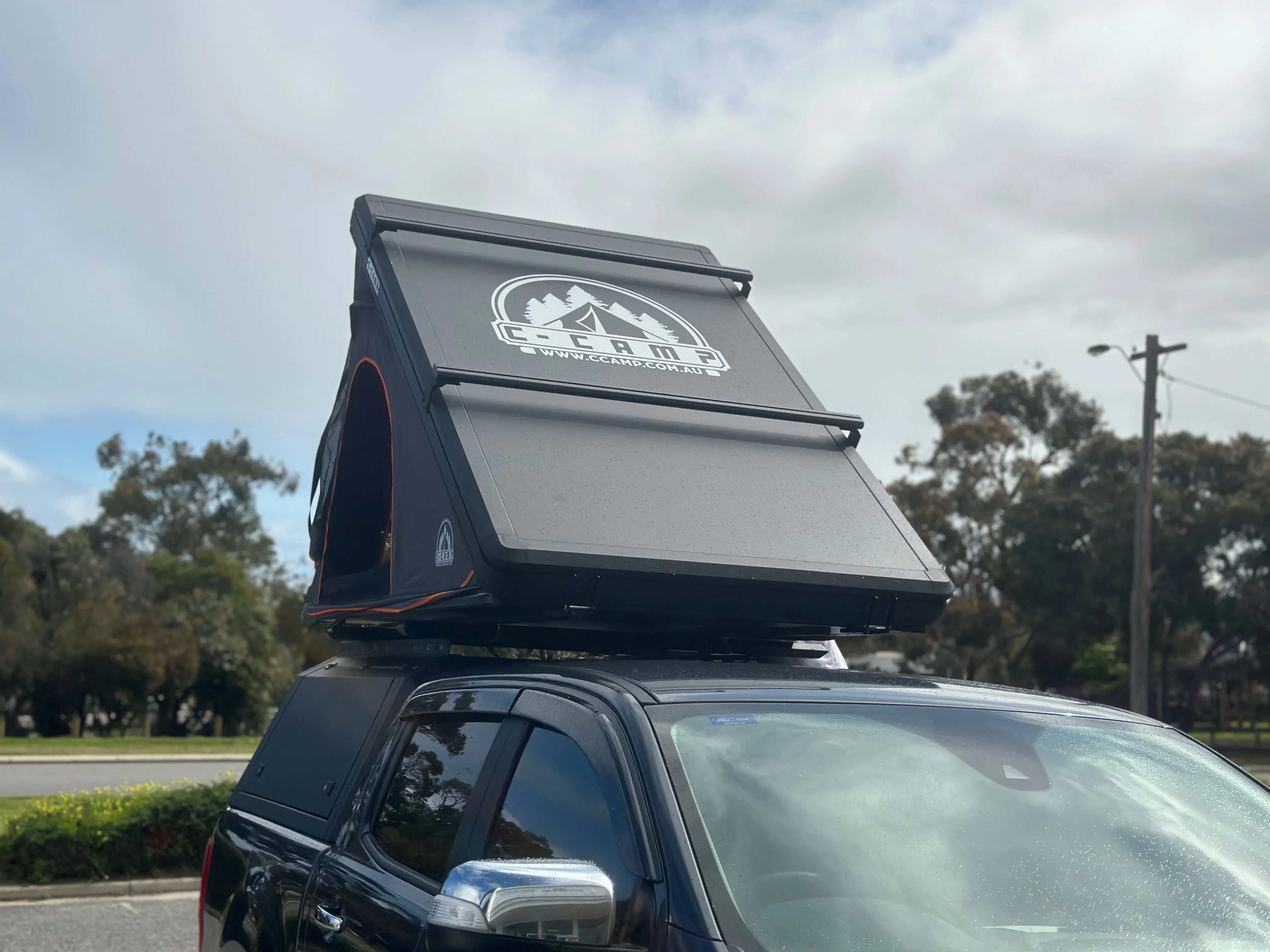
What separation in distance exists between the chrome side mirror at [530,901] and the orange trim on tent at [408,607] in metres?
1.53

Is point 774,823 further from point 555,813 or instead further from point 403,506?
point 403,506

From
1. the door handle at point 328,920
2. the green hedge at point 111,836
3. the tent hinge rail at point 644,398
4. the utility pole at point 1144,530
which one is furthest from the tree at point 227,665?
the door handle at point 328,920

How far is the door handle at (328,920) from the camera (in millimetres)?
3342

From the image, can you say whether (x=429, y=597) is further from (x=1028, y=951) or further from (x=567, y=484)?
(x=1028, y=951)

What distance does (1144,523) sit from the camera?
2558cm

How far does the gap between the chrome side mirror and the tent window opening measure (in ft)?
10.4

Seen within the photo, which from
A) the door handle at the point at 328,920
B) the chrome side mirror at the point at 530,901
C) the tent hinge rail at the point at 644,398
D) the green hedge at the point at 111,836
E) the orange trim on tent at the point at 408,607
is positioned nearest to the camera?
the chrome side mirror at the point at 530,901

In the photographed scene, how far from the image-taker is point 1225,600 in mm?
37875

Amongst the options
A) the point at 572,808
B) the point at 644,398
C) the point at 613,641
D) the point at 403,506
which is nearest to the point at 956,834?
the point at 572,808

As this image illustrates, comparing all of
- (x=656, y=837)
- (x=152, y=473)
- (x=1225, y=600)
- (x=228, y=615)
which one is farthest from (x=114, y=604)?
(x=656, y=837)

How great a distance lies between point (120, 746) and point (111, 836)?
20003mm

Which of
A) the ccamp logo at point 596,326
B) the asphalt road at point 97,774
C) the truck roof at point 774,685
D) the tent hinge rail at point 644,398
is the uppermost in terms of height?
the ccamp logo at point 596,326

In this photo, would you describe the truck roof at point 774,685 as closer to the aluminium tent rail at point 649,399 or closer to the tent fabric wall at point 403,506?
the tent fabric wall at point 403,506

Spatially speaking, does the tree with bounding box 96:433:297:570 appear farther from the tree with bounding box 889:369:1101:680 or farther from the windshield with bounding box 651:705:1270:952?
the windshield with bounding box 651:705:1270:952
